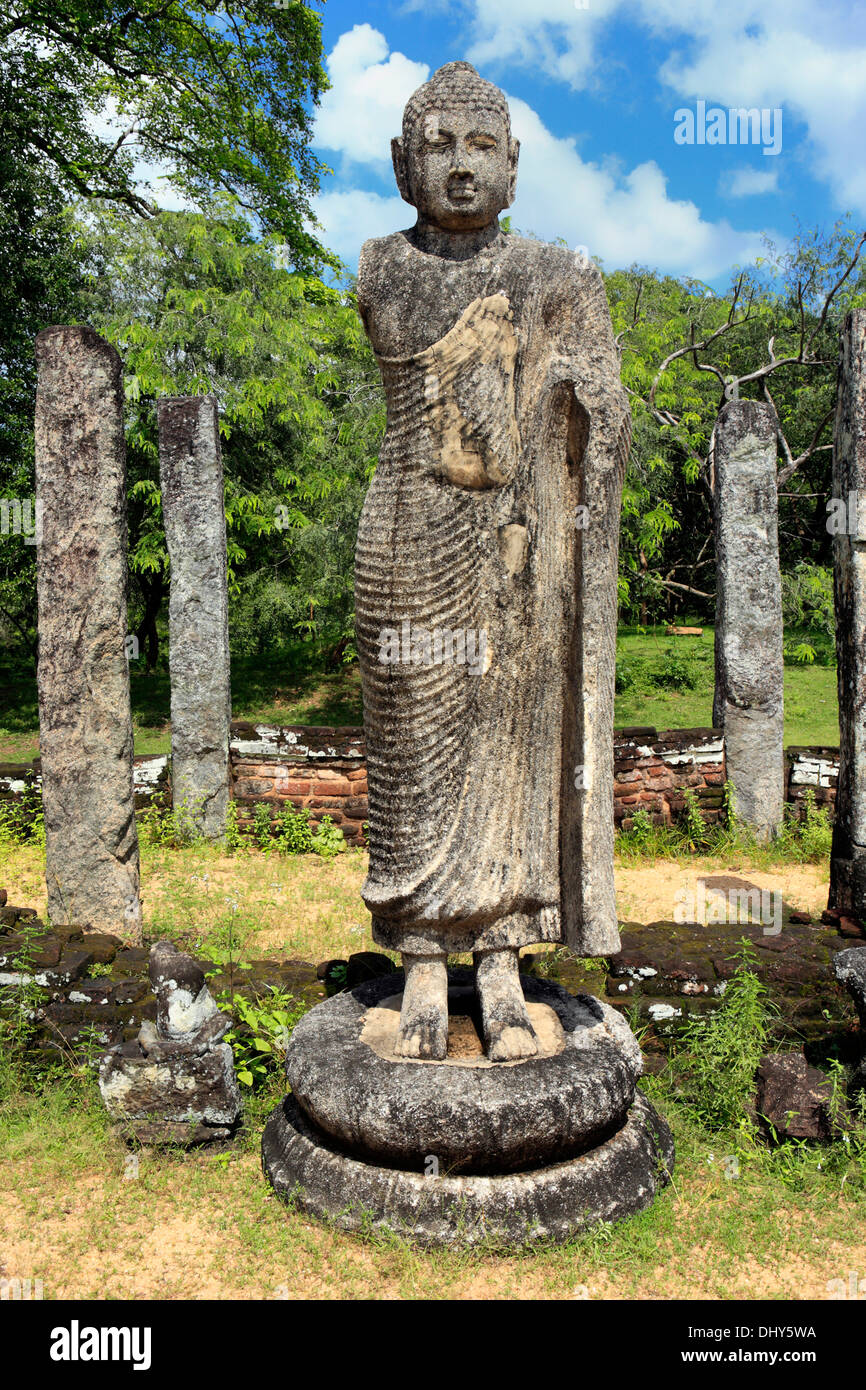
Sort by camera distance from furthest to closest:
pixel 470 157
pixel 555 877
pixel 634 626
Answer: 1. pixel 634 626
2. pixel 555 877
3. pixel 470 157

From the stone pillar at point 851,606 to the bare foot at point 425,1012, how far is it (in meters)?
3.42

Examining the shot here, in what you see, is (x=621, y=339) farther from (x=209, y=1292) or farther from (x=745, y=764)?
(x=209, y=1292)

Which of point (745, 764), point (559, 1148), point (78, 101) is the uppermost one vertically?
point (78, 101)

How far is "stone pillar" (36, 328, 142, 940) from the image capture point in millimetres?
5277

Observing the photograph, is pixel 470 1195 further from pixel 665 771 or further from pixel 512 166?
pixel 665 771

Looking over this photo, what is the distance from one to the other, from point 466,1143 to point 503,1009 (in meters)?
0.43

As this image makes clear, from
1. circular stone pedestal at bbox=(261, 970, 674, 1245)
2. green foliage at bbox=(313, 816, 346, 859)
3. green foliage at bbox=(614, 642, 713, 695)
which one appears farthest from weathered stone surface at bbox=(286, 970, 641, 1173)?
green foliage at bbox=(614, 642, 713, 695)

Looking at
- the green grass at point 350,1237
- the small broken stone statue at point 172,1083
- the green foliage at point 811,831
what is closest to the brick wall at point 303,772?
the green foliage at point 811,831

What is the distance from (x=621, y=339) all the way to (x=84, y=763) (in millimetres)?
10115

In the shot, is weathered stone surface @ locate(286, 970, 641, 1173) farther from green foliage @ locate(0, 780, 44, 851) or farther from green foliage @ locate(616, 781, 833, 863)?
green foliage @ locate(0, 780, 44, 851)

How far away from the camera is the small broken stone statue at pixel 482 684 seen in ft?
9.43

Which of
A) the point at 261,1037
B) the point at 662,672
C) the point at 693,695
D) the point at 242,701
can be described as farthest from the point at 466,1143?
the point at 662,672

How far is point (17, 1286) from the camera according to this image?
267 cm

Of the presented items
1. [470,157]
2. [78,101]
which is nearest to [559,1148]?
[470,157]
